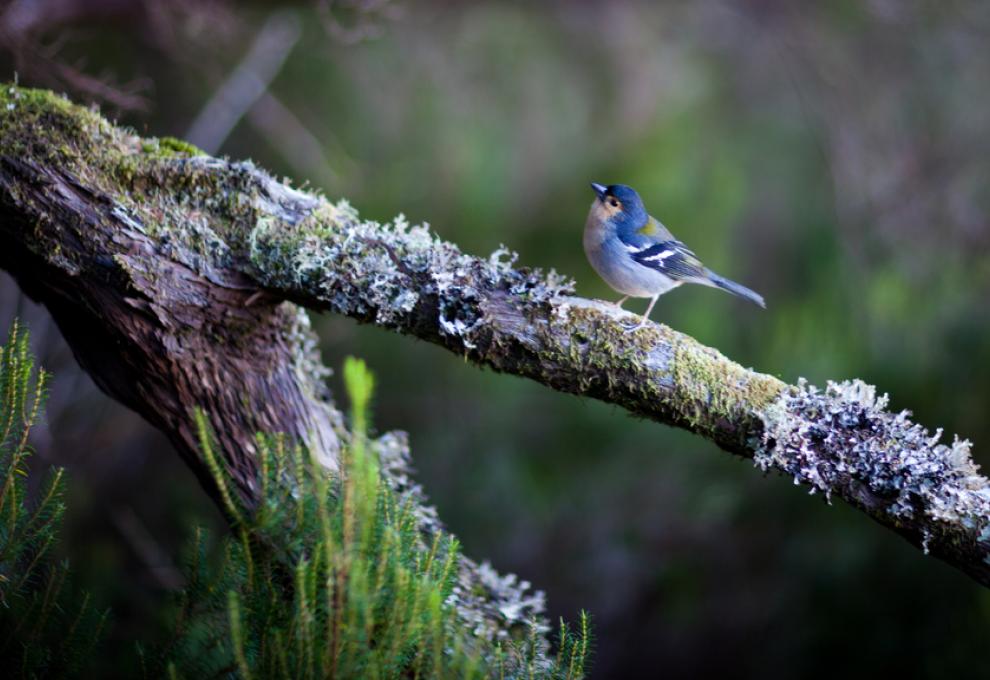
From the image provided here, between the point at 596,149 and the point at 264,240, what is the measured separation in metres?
4.69

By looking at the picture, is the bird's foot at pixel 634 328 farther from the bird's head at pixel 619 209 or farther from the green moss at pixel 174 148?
the green moss at pixel 174 148

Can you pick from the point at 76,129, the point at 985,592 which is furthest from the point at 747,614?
the point at 76,129

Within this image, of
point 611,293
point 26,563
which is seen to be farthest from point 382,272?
point 611,293

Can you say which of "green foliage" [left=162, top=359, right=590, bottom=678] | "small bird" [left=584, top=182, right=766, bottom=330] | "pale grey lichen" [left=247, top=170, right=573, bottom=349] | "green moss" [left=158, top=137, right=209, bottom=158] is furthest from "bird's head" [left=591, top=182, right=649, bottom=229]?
"green foliage" [left=162, top=359, right=590, bottom=678]

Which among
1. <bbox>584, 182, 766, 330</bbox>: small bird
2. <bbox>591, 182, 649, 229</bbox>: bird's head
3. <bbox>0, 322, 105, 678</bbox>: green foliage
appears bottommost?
<bbox>0, 322, 105, 678</bbox>: green foliage

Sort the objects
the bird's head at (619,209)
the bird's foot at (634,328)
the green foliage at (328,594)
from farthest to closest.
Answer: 1. the bird's head at (619,209)
2. the bird's foot at (634,328)
3. the green foliage at (328,594)

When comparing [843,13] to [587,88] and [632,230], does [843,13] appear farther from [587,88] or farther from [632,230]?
[632,230]

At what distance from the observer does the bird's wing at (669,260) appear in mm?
→ 3299

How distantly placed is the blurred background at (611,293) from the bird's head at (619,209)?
2.34 meters

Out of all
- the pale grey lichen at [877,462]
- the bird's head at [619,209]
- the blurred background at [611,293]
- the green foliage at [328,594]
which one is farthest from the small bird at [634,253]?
the blurred background at [611,293]

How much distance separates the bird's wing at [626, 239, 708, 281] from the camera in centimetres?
330

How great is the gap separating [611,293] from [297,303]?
3.98 meters

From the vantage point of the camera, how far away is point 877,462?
2.12 meters

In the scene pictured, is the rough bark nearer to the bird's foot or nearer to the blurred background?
the bird's foot
